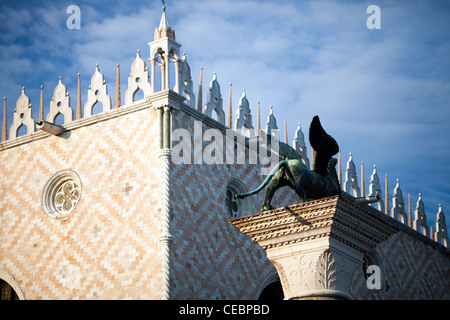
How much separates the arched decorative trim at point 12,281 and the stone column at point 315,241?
9.63 meters

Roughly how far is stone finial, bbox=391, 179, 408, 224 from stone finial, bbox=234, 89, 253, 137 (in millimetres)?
7425

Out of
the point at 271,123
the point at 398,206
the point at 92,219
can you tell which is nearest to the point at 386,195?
the point at 398,206

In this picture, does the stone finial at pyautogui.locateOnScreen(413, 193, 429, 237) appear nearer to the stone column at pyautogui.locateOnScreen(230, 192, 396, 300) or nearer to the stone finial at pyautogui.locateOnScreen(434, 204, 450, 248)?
the stone finial at pyautogui.locateOnScreen(434, 204, 450, 248)

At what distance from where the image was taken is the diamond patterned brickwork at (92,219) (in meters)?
18.9

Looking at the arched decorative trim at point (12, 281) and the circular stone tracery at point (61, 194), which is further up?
the circular stone tracery at point (61, 194)

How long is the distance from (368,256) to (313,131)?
12.6 m

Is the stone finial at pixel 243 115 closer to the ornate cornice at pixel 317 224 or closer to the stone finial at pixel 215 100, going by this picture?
the stone finial at pixel 215 100

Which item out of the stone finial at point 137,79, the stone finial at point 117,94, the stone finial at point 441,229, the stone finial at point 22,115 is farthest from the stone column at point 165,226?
the stone finial at point 441,229

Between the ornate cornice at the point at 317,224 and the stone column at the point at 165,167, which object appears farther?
the stone column at the point at 165,167

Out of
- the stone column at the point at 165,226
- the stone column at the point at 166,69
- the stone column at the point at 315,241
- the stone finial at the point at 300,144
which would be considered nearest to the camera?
the stone column at the point at 315,241

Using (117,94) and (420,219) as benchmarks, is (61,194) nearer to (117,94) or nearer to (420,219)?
(117,94)

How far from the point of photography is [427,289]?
27.6 m

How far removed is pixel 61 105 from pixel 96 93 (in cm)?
105
